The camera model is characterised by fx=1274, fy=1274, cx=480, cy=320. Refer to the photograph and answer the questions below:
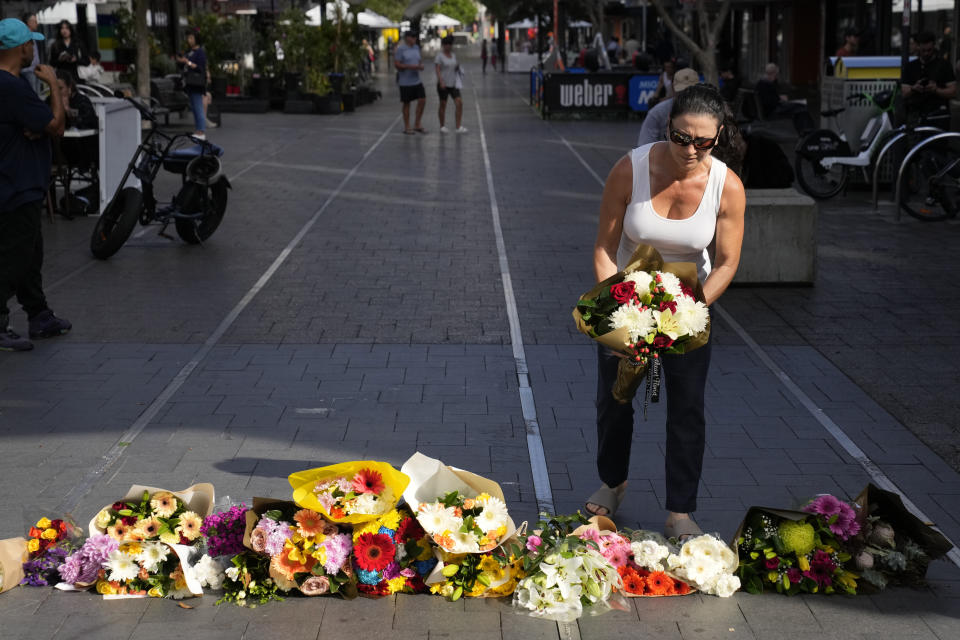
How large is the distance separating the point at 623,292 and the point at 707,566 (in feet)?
3.23

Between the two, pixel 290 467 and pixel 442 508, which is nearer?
pixel 442 508

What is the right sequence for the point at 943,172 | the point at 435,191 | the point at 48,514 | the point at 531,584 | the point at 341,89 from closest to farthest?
1. the point at 531,584
2. the point at 48,514
3. the point at 943,172
4. the point at 435,191
5. the point at 341,89

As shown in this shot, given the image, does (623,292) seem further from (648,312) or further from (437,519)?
(437,519)

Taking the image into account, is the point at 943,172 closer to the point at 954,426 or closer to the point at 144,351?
the point at 954,426

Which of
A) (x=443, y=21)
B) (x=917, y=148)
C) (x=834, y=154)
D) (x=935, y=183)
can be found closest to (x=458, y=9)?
(x=443, y=21)

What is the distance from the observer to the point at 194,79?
76.1 ft

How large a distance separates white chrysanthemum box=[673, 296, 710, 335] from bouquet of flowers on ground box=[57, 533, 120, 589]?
210 cm

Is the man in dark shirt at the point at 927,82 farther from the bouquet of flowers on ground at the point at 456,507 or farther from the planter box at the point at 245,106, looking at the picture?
the planter box at the point at 245,106

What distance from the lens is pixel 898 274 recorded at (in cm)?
1035

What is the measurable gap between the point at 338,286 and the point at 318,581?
5.79 m

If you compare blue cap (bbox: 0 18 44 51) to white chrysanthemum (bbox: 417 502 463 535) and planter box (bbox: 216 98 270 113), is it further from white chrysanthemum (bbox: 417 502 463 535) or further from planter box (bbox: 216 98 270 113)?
planter box (bbox: 216 98 270 113)

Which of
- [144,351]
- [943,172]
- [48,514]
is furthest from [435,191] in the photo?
[48,514]

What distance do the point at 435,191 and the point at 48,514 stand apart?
11.4 meters

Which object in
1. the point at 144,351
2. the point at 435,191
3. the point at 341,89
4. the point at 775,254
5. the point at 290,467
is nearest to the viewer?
the point at 290,467
